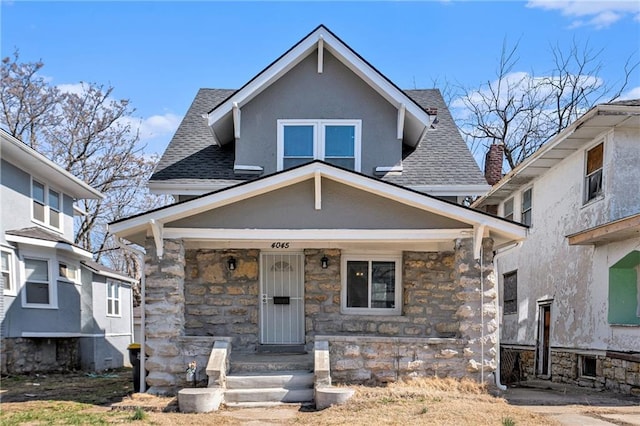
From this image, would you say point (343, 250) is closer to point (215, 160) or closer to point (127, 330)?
point (215, 160)

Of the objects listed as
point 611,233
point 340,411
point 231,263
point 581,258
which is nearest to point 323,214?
point 231,263

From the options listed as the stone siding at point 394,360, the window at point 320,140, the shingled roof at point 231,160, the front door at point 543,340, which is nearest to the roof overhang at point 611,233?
the shingled roof at point 231,160

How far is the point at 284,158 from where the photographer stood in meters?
11.6

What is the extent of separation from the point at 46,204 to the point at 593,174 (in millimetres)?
14304

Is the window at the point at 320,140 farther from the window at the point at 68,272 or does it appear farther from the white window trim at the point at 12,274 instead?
the window at the point at 68,272

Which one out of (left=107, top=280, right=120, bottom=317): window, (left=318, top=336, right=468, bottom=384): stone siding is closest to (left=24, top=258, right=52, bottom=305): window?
(left=107, top=280, right=120, bottom=317): window

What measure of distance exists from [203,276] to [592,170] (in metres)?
8.16

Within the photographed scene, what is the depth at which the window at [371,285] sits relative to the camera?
11.0m

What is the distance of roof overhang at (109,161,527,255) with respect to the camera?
8828mm

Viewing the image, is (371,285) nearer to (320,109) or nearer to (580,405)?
(320,109)

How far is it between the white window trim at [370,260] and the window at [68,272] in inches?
361

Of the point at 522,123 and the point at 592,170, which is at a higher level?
the point at 522,123

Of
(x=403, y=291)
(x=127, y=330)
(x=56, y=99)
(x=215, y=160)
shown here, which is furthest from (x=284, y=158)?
(x=56, y=99)

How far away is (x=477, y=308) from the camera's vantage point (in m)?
8.86
